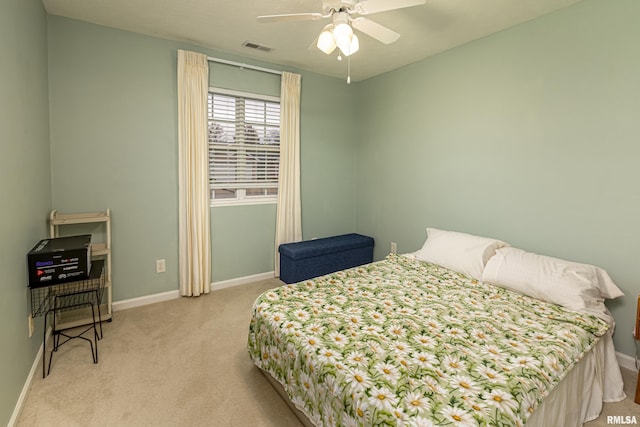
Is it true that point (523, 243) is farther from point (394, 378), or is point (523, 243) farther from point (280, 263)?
point (280, 263)

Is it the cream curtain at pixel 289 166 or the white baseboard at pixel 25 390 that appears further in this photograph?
the cream curtain at pixel 289 166

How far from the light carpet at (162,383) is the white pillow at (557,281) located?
623 mm

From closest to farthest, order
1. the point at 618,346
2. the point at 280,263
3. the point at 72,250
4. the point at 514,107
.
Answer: the point at 72,250 → the point at 618,346 → the point at 514,107 → the point at 280,263

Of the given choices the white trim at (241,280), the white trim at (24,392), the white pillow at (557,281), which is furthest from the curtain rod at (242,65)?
the white pillow at (557,281)

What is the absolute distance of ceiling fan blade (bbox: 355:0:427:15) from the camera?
1849mm

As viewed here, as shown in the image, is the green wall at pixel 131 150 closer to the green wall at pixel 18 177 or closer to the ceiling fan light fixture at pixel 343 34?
the green wall at pixel 18 177

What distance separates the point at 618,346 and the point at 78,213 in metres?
4.51

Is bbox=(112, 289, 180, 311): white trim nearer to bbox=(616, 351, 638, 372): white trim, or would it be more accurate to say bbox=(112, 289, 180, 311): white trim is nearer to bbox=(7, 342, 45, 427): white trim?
bbox=(7, 342, 45, 427): white trim

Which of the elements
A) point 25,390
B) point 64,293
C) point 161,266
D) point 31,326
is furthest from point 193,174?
point 25,390

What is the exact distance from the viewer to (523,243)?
9.21 feet

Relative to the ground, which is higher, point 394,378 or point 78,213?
point 78,213

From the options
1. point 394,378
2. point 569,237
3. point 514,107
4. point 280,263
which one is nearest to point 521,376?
point 394,378

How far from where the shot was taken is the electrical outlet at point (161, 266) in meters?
3.28

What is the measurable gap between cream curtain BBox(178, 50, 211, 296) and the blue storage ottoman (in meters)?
0.89
